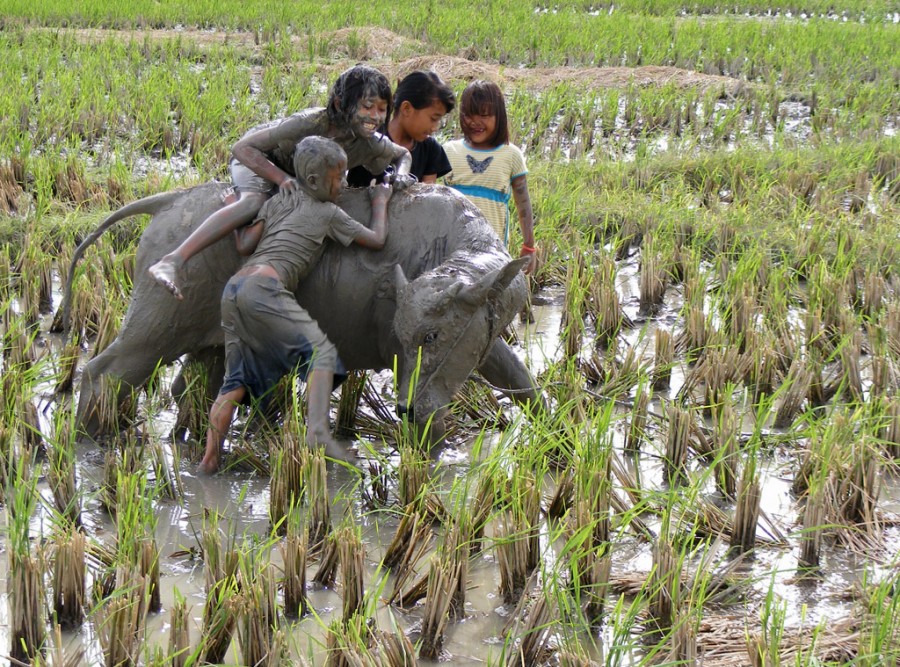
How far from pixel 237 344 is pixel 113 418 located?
534 millimetres

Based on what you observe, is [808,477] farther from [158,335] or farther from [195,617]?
[158,335]

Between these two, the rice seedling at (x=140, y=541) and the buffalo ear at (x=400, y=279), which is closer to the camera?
the rice seedling at (x=140, y=541)

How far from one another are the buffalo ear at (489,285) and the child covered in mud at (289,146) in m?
0.71

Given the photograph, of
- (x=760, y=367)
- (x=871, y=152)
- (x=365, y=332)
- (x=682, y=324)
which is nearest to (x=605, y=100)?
(x=871, y=152)

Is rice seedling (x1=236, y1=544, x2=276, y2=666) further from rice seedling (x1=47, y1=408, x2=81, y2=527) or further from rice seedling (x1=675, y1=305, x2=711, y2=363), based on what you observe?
rice seedling (x1=675, y1=305, x2=711, y2=363)

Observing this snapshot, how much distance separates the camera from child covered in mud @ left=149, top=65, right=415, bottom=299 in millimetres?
3371

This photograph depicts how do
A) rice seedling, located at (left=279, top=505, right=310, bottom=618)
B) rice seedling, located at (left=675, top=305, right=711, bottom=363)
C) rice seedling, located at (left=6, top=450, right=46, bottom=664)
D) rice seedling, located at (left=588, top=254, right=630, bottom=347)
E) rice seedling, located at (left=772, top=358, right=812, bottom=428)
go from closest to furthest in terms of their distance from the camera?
rice seedling, located at (left=6, top=450, right=46, bottom=664)
rice seedling, located at (left=279, top=505, right=310, bottom=618)
rice seedling, located at (left=772, top=358, right=812, bottom=428)
rice seedling, located at (left=675, top=305, right=711, bottom=363)
rice seedling, located at (left=588, top=254, right=630, bottom=347)

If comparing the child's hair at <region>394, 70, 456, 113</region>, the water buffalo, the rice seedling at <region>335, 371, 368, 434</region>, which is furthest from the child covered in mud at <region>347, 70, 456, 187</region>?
the rice seedling at <region>335, 371, 368, 434</region>

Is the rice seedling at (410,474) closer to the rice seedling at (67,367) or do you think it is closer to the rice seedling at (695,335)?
the rice seedling at (67,367)

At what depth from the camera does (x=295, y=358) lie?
330 cm

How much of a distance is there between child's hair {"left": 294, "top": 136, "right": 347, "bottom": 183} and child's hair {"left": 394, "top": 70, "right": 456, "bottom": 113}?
0.69m

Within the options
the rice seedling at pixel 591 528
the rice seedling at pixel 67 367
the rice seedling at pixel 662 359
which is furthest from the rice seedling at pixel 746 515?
the rice seedling at pixel 67 367

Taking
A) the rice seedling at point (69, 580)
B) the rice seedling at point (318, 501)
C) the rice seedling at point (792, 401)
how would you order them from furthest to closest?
the rice seedling at point (792, 401) → the rice seedling at point (318, 501) → the rice seedling at point (69, 580)

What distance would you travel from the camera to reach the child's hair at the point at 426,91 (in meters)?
3.89
